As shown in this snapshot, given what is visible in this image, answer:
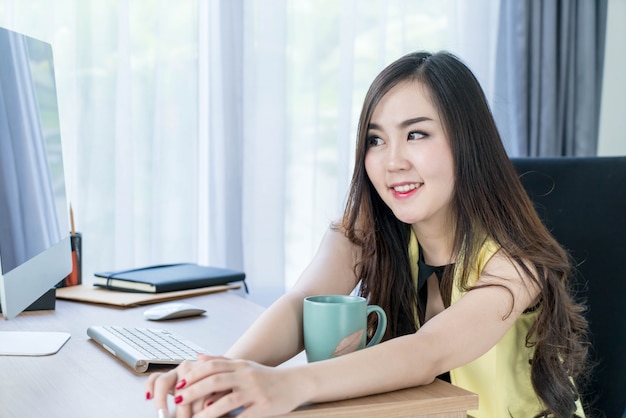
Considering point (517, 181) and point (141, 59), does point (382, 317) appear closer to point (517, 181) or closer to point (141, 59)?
point (517, 181)

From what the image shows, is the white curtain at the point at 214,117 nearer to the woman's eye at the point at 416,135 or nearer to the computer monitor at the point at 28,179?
the computer monitor at the point at 28,179

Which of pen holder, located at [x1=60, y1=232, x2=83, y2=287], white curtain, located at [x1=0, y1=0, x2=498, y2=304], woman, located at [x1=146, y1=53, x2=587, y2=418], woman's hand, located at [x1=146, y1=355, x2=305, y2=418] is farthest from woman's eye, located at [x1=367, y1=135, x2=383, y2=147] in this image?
white curtain, located at [x1=0, y1=0, x2=498, y2=304]

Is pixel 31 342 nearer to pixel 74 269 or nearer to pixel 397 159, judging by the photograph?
pixel 74 269

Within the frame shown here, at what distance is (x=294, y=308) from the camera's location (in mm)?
1094

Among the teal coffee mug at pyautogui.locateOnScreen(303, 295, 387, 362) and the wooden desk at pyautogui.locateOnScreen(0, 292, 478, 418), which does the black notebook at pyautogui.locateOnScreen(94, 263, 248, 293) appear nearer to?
the wooden desk at pyautogui.locateOnScreen(0, 292, 478, 418)

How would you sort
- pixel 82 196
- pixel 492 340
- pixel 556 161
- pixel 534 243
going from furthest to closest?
pixel 82 196 < pixel 556 161 < pixel 534 243 < pixel 492 340

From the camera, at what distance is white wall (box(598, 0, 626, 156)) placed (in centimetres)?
294

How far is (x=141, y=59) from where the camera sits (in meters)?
2.30

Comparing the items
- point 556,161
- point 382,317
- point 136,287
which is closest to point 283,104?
point 136,287

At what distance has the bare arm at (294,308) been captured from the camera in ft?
3.30

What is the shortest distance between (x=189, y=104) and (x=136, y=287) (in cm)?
90

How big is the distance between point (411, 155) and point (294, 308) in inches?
11.9

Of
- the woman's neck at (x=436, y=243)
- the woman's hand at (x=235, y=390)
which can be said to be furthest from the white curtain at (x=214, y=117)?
the woman's hand at (x=235, y=390)

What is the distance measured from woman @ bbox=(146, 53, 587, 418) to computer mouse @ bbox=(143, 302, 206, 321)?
0.26 m
